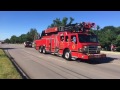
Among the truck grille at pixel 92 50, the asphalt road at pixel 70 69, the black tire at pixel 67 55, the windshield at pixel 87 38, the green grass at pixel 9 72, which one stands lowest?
the asphalt road at pixel 70 69

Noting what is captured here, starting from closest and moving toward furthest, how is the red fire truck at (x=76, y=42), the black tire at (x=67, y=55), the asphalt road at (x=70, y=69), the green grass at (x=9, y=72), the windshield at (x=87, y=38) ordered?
the green grass at (x=9, y=72), the asphalt road at (x=70, y=69), the red fire truck at (x=76, y=42), the windshield at (x=87, y=38), the black tire at (x=67, y=55)

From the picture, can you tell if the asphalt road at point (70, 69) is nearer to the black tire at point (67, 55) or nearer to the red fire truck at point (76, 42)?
the red fire truck at point (76, 42)

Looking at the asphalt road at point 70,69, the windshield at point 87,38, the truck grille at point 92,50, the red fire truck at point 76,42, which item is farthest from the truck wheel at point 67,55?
the truck grille at point 92,50

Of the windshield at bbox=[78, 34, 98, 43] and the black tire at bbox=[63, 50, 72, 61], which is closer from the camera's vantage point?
the windshield at bbox=[78, 34, 98, 43]

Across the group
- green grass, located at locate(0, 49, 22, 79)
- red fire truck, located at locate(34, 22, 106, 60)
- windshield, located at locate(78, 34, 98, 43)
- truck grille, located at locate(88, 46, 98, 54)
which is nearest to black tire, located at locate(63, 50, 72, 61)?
red fire truck, located at locate(34, 22, 106, 60)

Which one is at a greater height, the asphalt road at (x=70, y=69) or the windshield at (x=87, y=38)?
the windshield at (x=87, y=38)

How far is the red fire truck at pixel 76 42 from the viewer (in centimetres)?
1844

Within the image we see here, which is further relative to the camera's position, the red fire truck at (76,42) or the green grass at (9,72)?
the red fire truck at (76,42)

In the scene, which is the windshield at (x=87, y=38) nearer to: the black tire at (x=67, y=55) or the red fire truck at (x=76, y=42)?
the red fire truck at (x=76, y=42)

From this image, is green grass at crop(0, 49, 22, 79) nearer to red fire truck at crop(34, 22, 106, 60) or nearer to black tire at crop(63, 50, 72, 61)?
red fire truck at crop(34, 22, 106, 60)

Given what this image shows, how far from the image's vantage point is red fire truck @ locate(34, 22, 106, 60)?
18.4 meters

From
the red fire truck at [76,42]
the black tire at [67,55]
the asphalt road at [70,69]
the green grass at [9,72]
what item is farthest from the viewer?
the black tire at [67,55]
